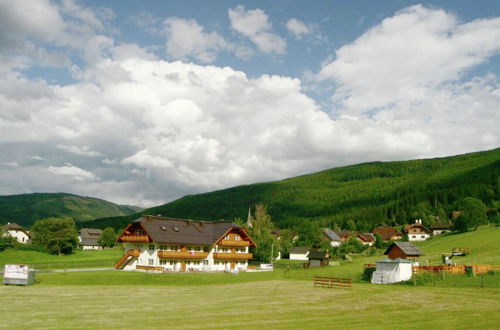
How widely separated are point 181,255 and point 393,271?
112 feet

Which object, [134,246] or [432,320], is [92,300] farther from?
[134,246]

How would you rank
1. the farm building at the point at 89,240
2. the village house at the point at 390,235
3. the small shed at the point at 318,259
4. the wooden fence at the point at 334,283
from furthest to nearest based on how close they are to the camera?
1. the farm building at the point at 89,240
2. the village house at the point at 390,235
3. the small shed at the point at 318,259
4. the wooden fence at the point at 334,283

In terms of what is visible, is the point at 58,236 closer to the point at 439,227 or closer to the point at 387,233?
the point at 387,233

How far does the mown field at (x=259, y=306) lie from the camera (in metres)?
24.3

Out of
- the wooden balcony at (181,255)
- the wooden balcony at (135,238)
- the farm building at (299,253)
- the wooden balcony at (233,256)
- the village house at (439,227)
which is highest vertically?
the village house at (439,227)

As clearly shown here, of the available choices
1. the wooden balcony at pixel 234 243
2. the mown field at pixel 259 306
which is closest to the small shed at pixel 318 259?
the wooden balcony at pixel 234 243

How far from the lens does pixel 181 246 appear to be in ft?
229

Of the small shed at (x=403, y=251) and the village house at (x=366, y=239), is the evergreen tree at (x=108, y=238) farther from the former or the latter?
the small shed at (x=403, y=251)

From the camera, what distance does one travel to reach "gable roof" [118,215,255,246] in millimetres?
67938

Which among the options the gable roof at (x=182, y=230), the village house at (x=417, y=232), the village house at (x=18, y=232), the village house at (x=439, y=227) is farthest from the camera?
the village house at (x=18, y=232)

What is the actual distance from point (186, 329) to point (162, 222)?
50.9 m

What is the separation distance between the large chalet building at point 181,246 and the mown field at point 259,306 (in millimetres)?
17620

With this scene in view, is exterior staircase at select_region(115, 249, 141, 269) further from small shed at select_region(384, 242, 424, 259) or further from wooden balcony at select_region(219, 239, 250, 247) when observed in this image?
small shed at select_region(384, 242, 424, 259)

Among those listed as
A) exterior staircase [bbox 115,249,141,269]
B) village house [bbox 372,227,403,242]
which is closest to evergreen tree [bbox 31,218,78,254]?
exterior staircase [bbox 115,249,141,269]
